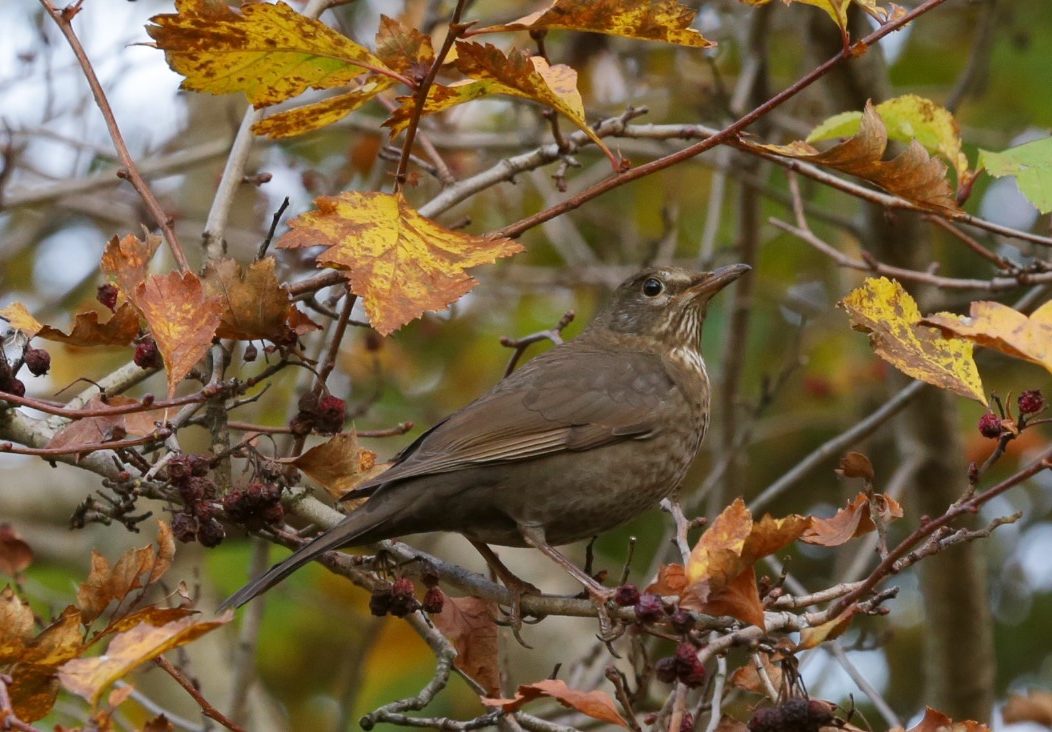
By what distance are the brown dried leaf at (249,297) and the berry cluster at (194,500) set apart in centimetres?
32

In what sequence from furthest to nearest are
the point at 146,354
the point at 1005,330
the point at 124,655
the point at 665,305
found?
the point at 665,305 < the point at 146,354 < the point at 1005,330 < the point at 124,655

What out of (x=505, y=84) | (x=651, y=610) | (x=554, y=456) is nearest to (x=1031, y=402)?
(x=651, y=610)

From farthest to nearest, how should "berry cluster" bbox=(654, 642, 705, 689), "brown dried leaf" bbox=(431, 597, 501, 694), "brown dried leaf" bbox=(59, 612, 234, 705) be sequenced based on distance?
"brown dried leaf" bbox=(431, 597, 501, 694), "berry cluster" bbox=(654, 642, 705, 689), "brown dried leaf" bbox=(59, 612, 234, 705)

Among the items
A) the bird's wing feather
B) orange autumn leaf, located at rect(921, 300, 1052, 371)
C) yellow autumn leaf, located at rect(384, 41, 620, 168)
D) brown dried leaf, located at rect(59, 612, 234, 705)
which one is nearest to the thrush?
the bird's wing feather

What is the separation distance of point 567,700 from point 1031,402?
1.16 meters

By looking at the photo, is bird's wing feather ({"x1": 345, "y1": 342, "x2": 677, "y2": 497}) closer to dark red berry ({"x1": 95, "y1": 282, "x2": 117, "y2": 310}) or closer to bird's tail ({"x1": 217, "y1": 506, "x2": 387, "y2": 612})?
bird's tail ({"x1": 217, "y1": 506, "x2": 387, "y2": 612})

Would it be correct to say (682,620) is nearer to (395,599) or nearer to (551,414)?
(395,599)

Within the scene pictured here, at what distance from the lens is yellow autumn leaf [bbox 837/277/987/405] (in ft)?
9.55

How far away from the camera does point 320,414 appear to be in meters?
3.39

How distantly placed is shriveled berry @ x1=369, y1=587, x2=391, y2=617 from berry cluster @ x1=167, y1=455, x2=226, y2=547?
447 millimetres

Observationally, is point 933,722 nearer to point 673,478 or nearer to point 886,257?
point 673,478

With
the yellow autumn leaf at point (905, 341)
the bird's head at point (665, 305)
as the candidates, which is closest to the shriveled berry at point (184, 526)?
the yellow autumn leaf at point (905, 341)

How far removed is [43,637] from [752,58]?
440 cm

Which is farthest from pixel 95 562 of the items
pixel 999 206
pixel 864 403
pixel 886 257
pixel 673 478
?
pixel 999 206
